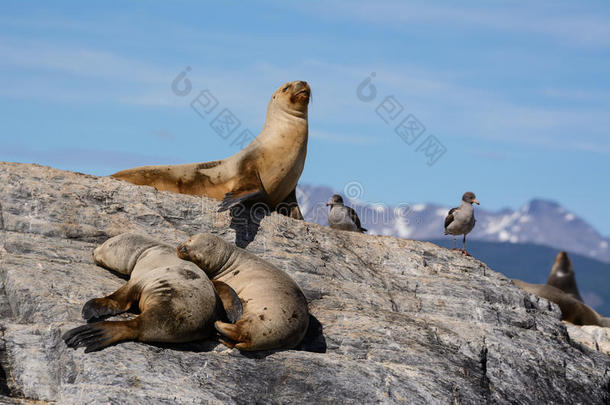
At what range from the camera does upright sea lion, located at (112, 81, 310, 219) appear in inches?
429

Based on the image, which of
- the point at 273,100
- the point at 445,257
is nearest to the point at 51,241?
the point at 273,100

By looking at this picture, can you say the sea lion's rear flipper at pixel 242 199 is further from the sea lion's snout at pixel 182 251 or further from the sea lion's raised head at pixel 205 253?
the sea lion's snout at pixel 182 251

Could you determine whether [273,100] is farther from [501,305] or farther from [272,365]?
[272,365]

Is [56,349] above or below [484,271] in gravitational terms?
below

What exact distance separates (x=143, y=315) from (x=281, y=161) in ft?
15.0

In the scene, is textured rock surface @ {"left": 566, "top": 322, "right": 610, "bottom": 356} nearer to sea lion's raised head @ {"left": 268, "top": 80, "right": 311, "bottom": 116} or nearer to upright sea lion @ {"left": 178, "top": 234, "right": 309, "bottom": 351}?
sea lion's raised head @ {"left": 268, "top": 80, "right": 311, "bottom": 116}

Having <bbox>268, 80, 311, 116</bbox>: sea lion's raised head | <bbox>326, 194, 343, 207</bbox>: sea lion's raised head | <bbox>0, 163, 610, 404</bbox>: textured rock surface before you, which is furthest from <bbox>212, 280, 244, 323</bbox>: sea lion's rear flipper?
<bbox>326, 194, 343, 207</bbox>: sea lion's raised head

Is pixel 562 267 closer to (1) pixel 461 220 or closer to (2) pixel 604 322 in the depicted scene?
(2) pixel 604 322

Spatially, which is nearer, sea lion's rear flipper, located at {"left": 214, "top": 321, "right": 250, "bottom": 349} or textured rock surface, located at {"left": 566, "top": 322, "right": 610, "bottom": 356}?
sea lion's rear flipper, located at {"left": 214, "top": 321, "right": 250, "bottom": 349}

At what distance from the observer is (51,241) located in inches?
340

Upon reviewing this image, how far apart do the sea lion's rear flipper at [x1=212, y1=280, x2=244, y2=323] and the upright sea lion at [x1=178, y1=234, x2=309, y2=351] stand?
6cm

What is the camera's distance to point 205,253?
809 cm

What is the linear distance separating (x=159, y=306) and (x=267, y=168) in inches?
169

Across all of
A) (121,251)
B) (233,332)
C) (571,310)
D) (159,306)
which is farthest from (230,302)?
(571,310)
